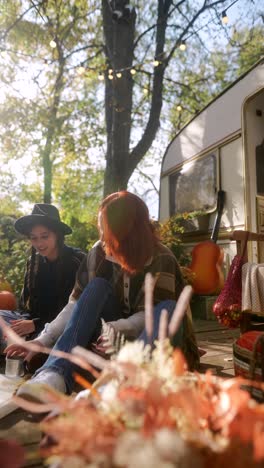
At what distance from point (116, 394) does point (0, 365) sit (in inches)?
95.9

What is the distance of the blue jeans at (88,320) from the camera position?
1789mm

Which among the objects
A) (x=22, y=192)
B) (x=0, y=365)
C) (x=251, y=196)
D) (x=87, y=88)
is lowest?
(x=0, y=365)

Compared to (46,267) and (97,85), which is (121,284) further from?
(97,85)

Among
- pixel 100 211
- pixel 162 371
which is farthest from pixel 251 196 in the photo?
pixel 162 371

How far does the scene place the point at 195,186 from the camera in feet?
20.6

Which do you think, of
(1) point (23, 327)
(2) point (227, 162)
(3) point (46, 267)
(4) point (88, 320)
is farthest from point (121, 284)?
(2) point (227, 162)

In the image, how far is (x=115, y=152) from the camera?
657 cm

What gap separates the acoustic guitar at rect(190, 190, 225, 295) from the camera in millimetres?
5449

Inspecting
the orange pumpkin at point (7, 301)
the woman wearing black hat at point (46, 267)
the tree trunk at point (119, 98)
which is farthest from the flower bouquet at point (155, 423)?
the tree trunk at point (119, 98)

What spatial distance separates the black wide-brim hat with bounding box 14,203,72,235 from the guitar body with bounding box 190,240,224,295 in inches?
118

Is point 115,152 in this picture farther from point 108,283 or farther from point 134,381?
point 134,381

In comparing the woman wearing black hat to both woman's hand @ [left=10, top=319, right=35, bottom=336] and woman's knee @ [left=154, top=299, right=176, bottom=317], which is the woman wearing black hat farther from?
Result: woman's knee @ [left=154, top=299, right=176, bottom=317]

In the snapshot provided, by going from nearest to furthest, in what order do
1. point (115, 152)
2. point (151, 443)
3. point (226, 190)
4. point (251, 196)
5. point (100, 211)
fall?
point (151, 443) < point (100, 211) < point (251, 196) < point (226, 190) < point (115, 152)

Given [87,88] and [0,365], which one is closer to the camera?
[0,365]
